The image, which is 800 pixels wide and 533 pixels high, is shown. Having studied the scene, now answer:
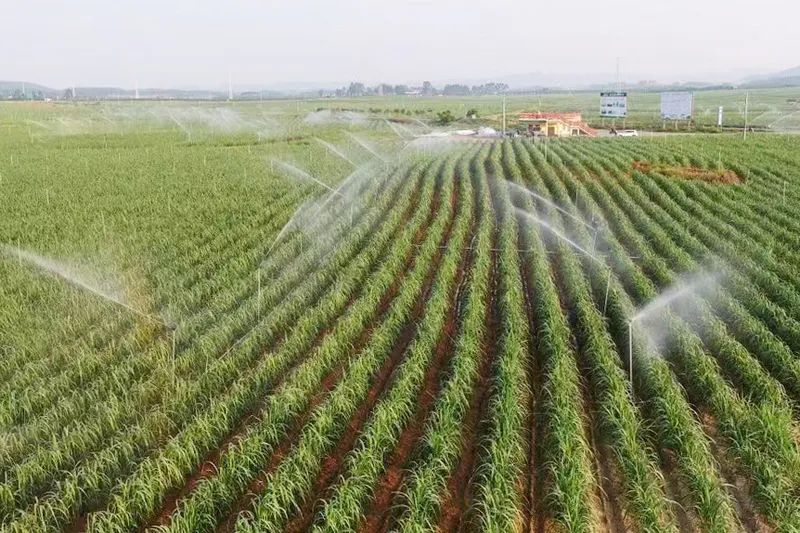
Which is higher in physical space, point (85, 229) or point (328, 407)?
point (85, 229)

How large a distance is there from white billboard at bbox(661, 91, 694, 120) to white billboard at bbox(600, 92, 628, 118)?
3269 mm

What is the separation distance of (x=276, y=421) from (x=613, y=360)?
502 centimetres

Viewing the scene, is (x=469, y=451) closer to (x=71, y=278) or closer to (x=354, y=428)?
(x=354, y=428)

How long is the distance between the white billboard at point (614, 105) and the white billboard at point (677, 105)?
10.7 feet

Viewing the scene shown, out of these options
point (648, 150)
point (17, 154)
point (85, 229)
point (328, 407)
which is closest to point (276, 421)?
point (328, 407)

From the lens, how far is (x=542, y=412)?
848cm

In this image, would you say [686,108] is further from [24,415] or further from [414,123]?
[24,415]

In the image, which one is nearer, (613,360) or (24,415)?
(24,415)

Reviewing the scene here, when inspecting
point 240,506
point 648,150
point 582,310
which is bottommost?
point 240,506

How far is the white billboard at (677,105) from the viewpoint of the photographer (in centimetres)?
5384

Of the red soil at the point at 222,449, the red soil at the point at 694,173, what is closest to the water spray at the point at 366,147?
the red soil at the point at 694,173

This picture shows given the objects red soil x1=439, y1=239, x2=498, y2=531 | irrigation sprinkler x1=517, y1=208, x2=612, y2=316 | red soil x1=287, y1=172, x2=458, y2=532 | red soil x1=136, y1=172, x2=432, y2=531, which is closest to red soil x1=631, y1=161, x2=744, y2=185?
irrigation sprinkler x1=517, y1=208, x2=612, y2=316

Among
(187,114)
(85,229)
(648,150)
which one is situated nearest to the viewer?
(85,229)

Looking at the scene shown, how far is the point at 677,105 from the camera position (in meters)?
55.2
